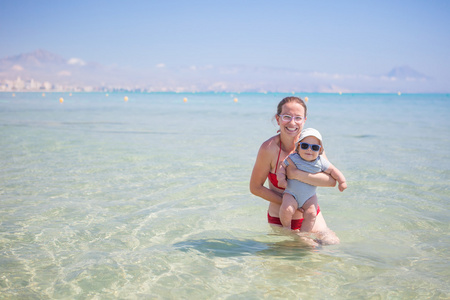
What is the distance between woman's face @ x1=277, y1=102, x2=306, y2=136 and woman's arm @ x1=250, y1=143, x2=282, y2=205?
0.30 metres

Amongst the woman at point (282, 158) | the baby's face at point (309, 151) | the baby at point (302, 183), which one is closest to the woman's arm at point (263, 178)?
the woman at point (282, 158)

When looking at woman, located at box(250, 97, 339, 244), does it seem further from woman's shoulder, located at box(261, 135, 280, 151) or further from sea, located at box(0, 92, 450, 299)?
sea, located at box(0, 92, 450, 299)

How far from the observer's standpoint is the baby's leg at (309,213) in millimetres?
3748

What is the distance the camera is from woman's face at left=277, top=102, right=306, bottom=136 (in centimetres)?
379

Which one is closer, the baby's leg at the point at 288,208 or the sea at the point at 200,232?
the sea at the point at 200,232

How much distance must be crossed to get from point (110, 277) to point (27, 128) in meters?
12.9

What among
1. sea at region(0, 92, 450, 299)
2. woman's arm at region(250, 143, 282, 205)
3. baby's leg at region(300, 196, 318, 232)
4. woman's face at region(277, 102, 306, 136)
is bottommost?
sea at region(0, 92, 450, 299)

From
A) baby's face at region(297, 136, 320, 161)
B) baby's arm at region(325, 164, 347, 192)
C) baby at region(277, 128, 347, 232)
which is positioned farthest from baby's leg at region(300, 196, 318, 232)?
baby's face at region(297, 136, 320, 161)

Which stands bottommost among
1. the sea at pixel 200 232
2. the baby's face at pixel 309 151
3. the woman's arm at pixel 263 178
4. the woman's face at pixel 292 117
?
the sea at pixel 200 232

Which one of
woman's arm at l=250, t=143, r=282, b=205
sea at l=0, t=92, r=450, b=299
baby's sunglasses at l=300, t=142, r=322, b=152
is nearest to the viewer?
sea at l=0, t=92, r=450, b=299

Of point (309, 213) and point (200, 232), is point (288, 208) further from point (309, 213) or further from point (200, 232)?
point (200, 232)

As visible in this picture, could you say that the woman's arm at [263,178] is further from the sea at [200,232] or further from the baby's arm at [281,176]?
the sea at [200,232]

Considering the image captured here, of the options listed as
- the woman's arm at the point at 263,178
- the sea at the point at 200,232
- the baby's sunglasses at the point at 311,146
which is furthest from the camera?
the woman's arm at the point at 263,178

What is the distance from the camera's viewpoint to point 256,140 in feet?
39.8
